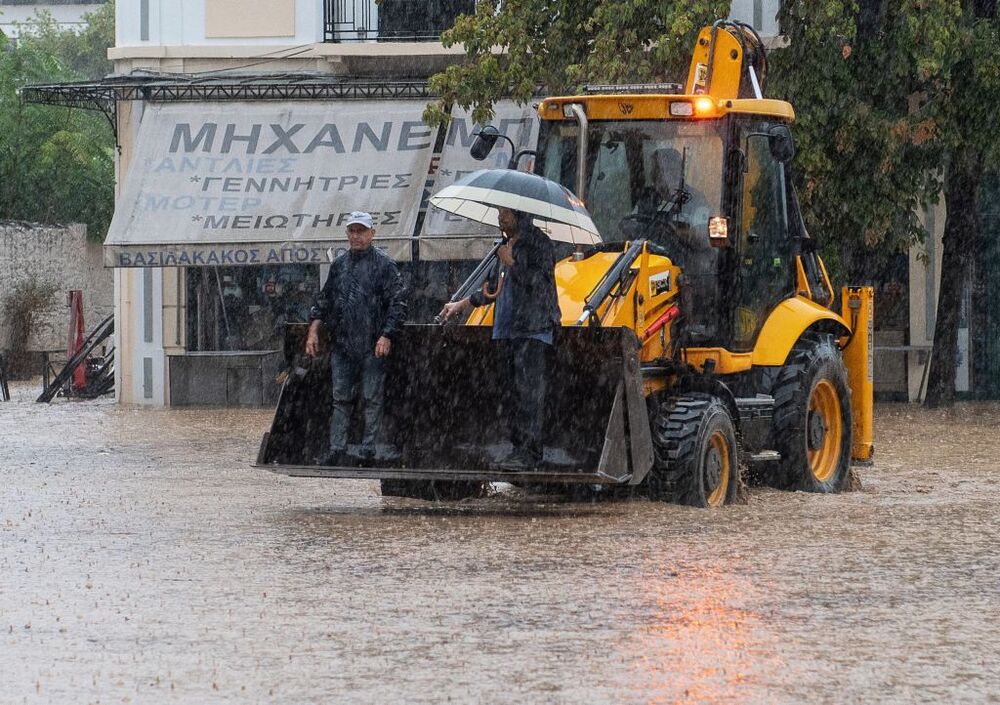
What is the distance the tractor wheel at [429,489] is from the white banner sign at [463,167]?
32.5ft

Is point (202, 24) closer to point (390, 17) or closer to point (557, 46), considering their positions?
point (390, 17)

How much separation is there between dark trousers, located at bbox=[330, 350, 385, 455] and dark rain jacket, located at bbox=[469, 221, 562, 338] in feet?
3.24

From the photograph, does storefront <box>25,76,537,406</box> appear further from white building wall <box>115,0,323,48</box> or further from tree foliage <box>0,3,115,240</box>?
tree foliage <box>0,3,115,240</box>

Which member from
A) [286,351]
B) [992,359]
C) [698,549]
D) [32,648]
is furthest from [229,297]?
[32,648]

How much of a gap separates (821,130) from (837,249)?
1784mm

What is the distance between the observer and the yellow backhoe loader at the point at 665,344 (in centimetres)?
1160

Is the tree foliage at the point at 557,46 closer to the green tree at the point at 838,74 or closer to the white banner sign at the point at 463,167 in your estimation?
the green tree at the point at 838,74

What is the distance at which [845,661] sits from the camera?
22.9 feet

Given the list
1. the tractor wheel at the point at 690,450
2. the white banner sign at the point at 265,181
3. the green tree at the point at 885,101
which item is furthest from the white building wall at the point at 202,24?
the tractor wheel at the point at 690,450

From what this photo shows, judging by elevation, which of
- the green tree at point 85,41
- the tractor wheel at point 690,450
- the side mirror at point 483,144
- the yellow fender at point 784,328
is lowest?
the tractor wheel at point 690,450

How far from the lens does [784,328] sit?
13312 mm

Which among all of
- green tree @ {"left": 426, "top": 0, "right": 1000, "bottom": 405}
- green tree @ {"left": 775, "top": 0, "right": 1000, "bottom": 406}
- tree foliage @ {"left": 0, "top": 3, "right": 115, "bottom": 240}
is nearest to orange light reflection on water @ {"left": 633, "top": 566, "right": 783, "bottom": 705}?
green tree @ {"left": 426, "top": 0, "right": 1000, "bottom": 405}

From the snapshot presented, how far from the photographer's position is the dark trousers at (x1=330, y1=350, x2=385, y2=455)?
1189 centimetres

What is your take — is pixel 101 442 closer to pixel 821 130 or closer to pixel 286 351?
pixel 286 351
